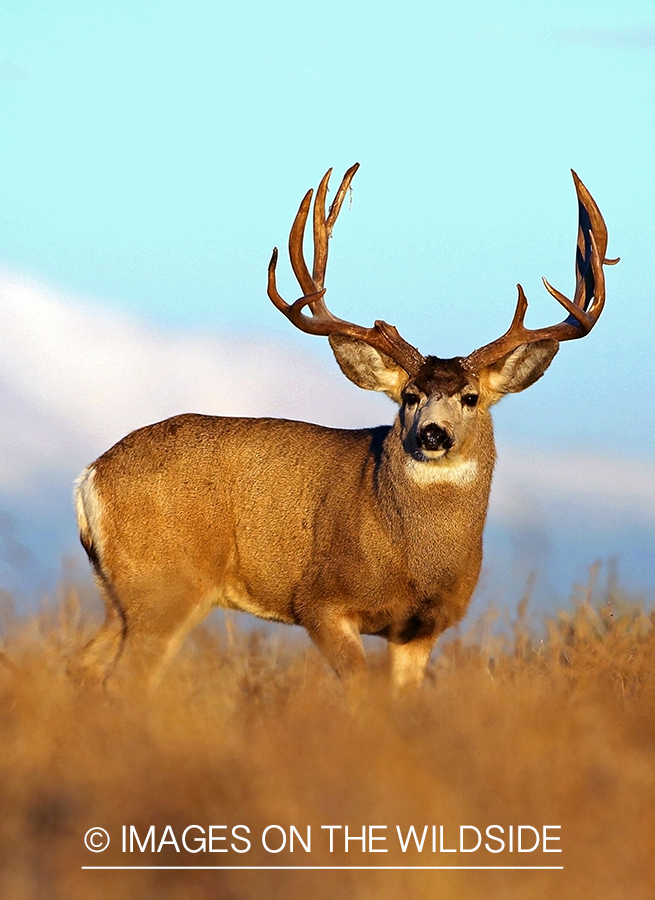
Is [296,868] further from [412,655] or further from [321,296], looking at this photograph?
[321,296]

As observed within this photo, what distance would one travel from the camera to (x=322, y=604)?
838 cm

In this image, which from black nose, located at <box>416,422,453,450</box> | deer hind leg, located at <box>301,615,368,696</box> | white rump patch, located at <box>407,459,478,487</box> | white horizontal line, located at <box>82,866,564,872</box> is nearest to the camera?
white horizontal line, located at <box>82,866,564,872</box>

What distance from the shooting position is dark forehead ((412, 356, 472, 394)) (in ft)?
27.7

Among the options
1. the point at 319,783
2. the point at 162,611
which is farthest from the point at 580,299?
the point at 319,783

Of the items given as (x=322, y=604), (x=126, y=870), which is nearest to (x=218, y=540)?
(x=322, y=604)

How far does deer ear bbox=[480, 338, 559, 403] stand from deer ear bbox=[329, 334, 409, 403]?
1.80ft

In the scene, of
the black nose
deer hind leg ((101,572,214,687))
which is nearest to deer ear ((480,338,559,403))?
the black nose

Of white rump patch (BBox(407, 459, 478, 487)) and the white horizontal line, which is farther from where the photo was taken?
white rump patch (BBox(407, 459, 478, 487))

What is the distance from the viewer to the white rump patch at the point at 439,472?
8.56 meters

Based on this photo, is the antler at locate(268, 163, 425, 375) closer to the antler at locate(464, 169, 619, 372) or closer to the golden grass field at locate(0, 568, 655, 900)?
the antler at locate(464, 169, 619, 372)

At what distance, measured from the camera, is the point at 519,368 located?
891cm

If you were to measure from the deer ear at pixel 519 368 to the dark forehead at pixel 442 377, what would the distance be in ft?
0.92

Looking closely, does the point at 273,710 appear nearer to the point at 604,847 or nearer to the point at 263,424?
the point at 604,847
